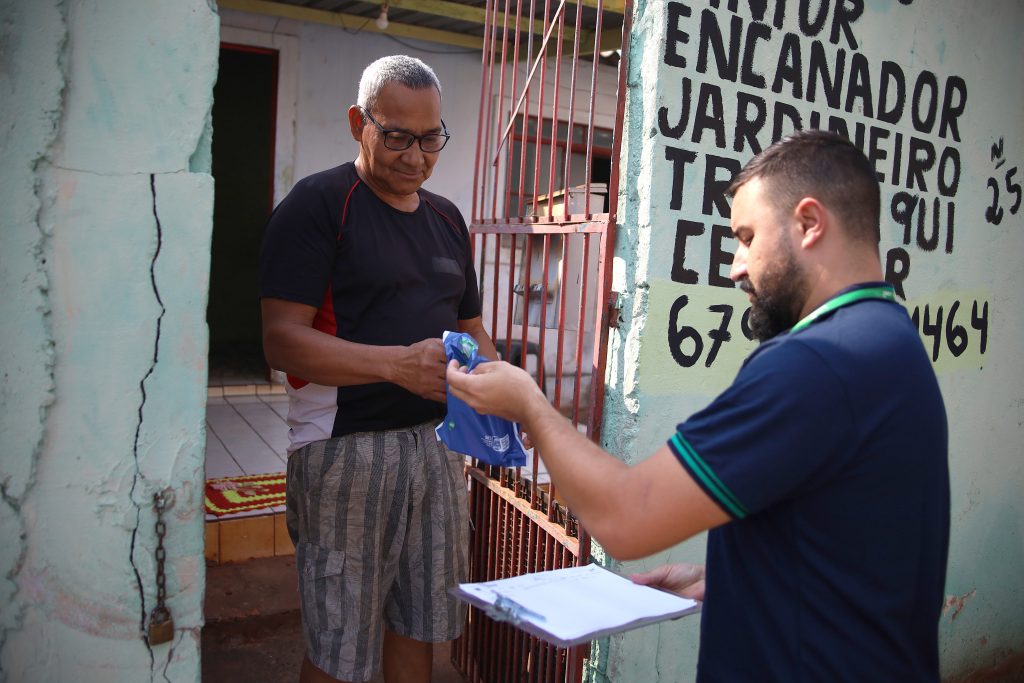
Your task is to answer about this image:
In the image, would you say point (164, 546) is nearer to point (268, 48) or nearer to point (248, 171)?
point (268, 48)

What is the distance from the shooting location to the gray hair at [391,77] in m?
2.24

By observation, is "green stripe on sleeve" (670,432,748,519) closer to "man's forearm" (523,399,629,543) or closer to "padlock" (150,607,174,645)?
"man's forearm" (523,399,629,543)

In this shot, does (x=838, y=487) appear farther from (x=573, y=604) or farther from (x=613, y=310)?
(x=613, y=310)

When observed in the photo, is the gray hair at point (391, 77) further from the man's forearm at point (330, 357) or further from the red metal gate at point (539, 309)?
the man's forearm at point (330, 357)

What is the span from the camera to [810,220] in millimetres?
1409

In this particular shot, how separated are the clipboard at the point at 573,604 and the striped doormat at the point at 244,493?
9.65 ft

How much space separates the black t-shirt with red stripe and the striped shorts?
0.26ft

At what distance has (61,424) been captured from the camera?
5.26ft

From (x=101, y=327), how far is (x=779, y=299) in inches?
52.8

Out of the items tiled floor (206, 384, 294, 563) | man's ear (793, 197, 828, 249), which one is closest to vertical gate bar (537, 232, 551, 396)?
man's ear (793, 197, 828, 249)

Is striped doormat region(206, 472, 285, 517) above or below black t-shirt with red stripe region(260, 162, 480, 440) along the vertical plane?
below

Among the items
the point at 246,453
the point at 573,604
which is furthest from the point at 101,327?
the point at 246,453

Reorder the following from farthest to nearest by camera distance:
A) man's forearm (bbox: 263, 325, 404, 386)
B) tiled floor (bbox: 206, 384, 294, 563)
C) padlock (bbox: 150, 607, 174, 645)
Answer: tiled floor (bbox: 206, 384, 294, 563)
man's forearm (bbox: 263, 325, 404, 386)
padlock (bbox: 150, 607, 174, 645)

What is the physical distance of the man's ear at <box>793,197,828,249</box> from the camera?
140cm
